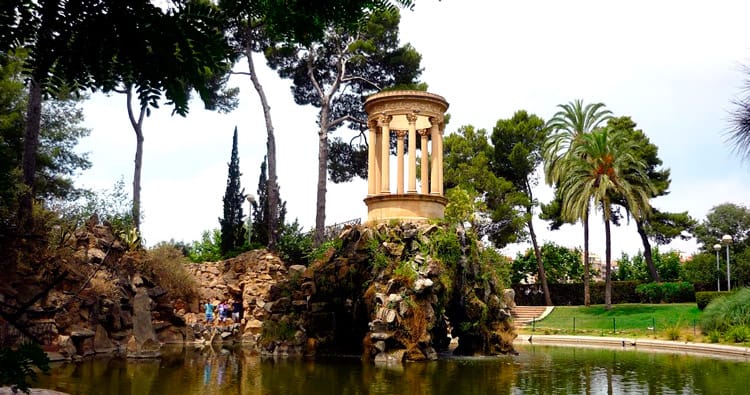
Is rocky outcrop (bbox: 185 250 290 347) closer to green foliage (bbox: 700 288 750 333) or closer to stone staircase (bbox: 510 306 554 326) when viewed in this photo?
stone staircase (bbox: 510 306 554 326)

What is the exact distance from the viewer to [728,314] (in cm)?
2553

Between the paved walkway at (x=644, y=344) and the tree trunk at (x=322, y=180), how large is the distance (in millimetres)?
11326

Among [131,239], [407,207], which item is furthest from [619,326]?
[131,239]

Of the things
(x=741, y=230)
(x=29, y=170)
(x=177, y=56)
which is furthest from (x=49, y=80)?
(x=741, y=230)

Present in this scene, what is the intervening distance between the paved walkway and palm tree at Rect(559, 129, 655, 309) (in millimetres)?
10839

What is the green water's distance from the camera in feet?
43.4

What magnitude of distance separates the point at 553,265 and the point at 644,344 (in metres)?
27.6

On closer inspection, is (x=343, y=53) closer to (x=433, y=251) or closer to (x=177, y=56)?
(x=433, y=251)

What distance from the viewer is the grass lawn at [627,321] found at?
28.6 metres

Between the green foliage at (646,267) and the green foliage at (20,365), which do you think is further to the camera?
the green foliage at (646,267)

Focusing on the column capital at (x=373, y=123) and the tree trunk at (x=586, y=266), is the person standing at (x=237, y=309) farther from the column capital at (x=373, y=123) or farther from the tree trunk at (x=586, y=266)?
the tree trunk at (x=586, y=266)

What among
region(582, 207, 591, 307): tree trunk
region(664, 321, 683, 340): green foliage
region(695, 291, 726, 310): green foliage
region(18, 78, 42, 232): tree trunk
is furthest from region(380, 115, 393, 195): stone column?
region(695, 291, 726, 310): green foliage

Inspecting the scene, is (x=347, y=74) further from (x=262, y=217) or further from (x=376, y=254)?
(x=376, y=254)

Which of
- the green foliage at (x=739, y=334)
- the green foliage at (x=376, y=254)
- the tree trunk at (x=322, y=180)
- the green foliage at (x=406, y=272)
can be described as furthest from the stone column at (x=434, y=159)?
the green foliage at (x=739, y=334)
